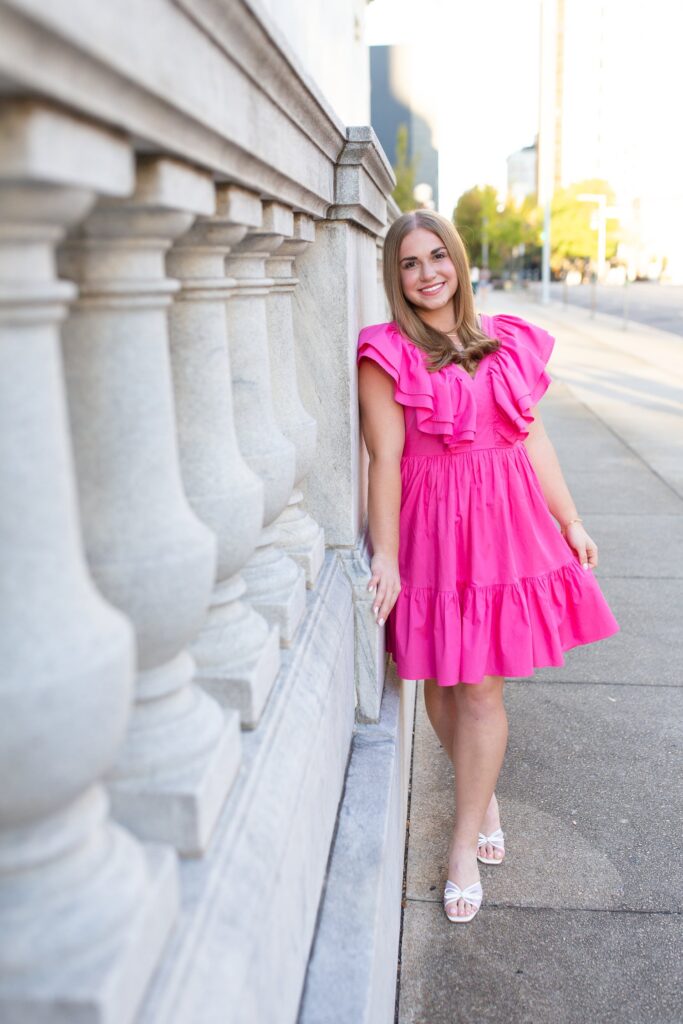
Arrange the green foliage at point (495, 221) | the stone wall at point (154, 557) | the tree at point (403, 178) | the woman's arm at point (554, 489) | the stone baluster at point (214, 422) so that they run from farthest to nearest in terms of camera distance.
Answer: the green foliage at point (495, 221), the tree at point (403, 178), the woman's arm at point (554, 489), the stone baluster at point (214, 422), the stone wall at point (154, 557)

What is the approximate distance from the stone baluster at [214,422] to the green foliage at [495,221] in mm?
76103

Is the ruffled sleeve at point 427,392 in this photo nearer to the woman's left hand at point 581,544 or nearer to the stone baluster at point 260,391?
the woman's left hand at point 581,544

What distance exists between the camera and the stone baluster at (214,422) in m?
1.54

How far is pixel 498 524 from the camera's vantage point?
9.12ft

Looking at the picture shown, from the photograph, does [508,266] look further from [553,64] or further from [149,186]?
[149,186]

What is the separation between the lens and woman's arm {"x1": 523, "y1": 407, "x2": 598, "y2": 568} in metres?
3.01

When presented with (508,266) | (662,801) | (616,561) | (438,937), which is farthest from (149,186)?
(508,266)

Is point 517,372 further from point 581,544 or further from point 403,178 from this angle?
point 403,178

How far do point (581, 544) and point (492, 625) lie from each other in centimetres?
44

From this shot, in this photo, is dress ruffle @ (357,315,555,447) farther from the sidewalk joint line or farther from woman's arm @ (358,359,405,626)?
the sidewalk joint line

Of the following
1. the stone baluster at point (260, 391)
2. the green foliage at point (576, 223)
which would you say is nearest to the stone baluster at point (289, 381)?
the stone baluster at point (260, 391)

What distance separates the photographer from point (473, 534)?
2.76m

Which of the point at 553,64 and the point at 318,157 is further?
the point at 553,64

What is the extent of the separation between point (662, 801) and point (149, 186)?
258 cm
